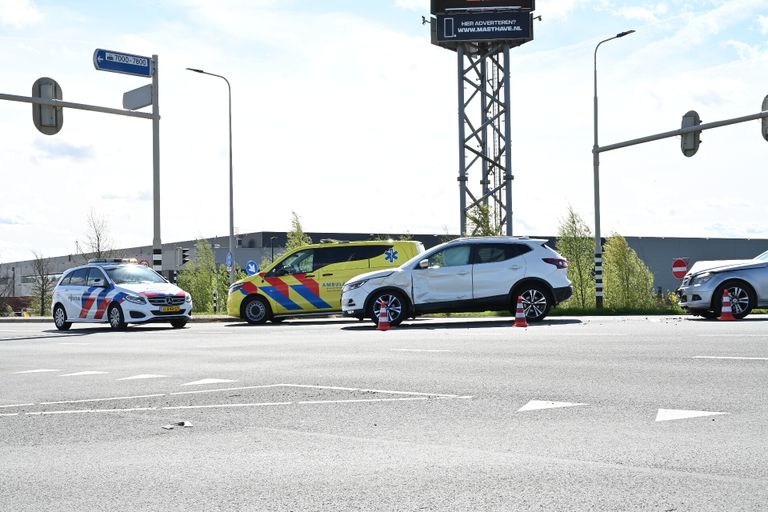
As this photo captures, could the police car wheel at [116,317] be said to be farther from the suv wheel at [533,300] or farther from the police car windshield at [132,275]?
the suv wheel at [533,300]

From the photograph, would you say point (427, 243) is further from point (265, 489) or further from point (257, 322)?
point (265, 489)

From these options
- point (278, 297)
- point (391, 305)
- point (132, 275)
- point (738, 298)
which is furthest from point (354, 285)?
point (738, 298)

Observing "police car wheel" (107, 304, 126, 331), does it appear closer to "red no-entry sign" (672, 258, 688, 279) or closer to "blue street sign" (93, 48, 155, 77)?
"blue street sign" (93, 48, 155, 77)

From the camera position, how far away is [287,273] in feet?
77.5

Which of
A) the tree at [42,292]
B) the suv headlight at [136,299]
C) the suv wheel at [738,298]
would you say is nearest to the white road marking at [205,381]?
the suv wheel at [738,298]

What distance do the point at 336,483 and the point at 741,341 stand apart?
9.18m

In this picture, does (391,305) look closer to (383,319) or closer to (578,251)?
(383,319)

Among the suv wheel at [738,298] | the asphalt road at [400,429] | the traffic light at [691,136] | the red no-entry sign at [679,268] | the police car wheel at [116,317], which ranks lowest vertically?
the asphalt road at [400,429]

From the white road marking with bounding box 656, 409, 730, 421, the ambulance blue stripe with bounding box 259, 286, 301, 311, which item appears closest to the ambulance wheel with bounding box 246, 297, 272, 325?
the ambulance blue stripe with bounding box 259, 286, 301, 311

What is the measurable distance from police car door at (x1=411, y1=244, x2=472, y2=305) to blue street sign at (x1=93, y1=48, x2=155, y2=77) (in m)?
12.7

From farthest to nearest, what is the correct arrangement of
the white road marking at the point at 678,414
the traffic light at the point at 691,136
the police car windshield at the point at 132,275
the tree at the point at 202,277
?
the tree at the point at 202,277 < the traffic light at the point at 691,136 < the police car windshield at the point at 132,275 < the white road marking at the point at 678,414

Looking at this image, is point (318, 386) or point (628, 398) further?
point (318, 386)

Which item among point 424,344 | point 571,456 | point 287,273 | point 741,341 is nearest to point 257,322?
point 287,273

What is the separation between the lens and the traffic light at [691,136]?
27.6 m
